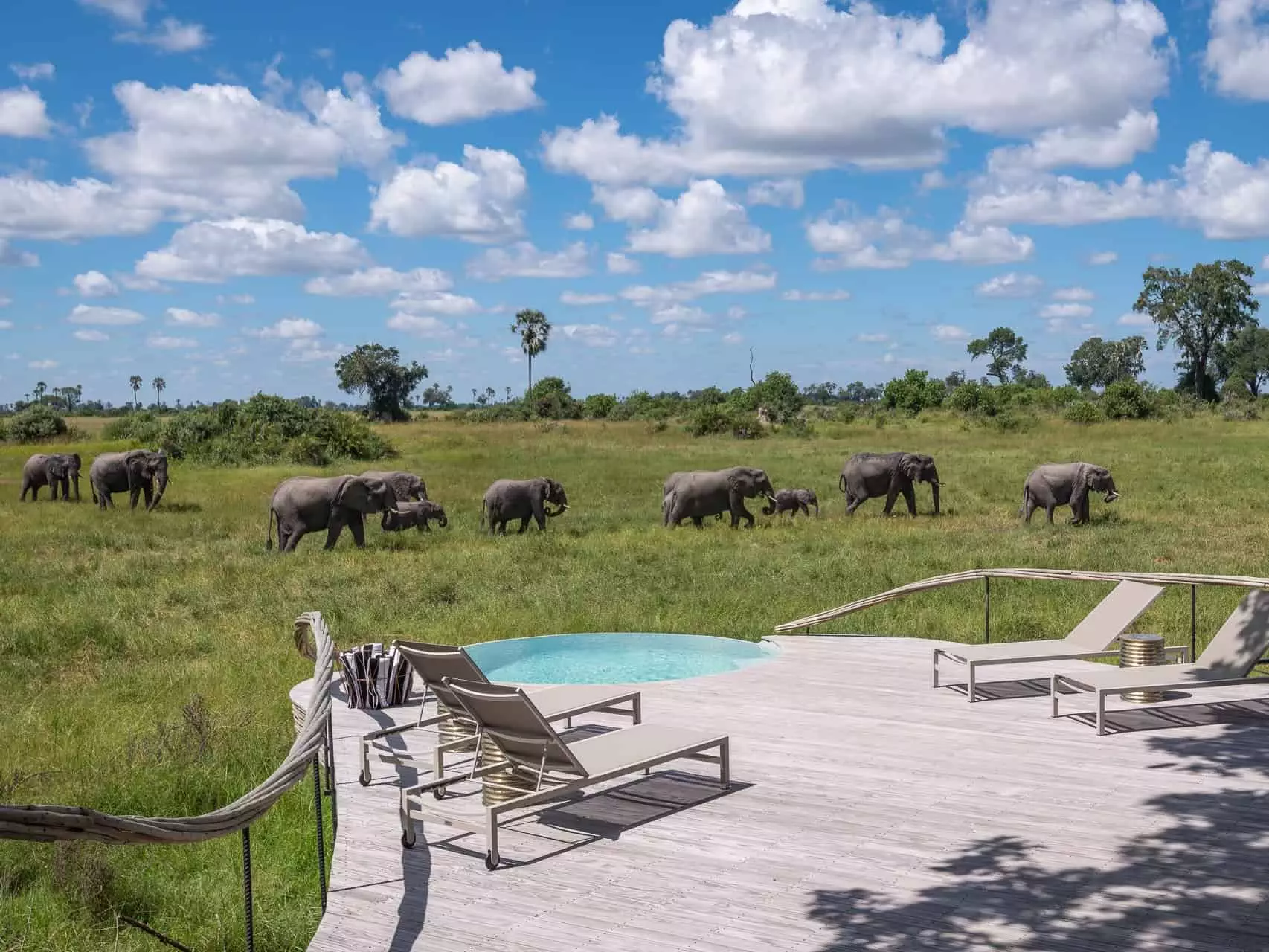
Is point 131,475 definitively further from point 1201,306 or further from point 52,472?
point 1201,306

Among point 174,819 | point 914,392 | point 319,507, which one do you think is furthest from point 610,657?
point 914,392

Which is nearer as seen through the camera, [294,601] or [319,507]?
[294,601]

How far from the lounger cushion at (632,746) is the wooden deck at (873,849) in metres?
0.33

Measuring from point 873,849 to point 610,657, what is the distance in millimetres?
7053

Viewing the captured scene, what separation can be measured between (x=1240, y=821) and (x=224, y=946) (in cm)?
539

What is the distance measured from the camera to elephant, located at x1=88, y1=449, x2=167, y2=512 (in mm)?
33125

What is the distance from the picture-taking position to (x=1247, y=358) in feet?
384

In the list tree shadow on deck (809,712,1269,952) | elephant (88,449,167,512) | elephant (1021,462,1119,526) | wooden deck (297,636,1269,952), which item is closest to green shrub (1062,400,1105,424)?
elephant (1021,462,1119,526)

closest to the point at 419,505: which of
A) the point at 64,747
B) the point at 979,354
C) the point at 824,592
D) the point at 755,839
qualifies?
the point at 824,592

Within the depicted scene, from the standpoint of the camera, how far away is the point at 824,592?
53.6ft

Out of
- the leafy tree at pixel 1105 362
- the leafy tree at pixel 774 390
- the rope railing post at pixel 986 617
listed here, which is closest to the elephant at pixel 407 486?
the rope railing post at pixel 986 617

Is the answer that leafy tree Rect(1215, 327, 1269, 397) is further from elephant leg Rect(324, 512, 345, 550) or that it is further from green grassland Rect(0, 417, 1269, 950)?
elephant leg Rect(324, 512, 345, 550)

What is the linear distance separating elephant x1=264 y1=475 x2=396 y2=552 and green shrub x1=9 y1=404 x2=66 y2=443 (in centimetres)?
4627

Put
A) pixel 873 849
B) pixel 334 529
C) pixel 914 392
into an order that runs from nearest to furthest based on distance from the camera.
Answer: pixel 873 849 < pixel 334 529 < pixel 914 392
